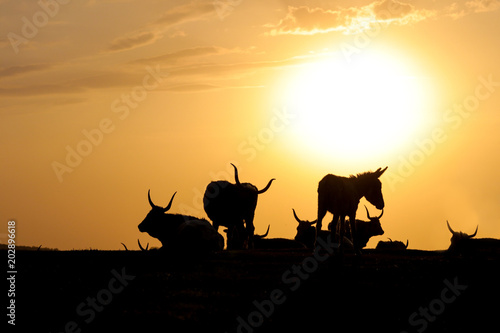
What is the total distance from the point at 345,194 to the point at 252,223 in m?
6.85

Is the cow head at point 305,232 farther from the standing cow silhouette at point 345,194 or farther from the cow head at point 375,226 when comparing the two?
the standing cow silhouette at point 345,194

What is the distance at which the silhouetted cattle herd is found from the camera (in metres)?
22.5

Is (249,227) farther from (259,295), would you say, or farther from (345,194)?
(259,295)

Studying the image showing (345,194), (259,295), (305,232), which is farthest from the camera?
(305,232)

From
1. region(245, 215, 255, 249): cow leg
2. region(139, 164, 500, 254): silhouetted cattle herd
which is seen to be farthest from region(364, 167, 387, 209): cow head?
region(245, 215, 255, 249): cow leg

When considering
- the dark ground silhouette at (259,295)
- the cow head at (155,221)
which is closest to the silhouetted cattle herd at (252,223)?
the cow head at (155,221)

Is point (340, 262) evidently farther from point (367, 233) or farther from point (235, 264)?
point (367, 233)

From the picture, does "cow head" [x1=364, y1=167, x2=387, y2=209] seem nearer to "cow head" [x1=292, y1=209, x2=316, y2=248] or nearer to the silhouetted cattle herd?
the silhouetted cattle herd

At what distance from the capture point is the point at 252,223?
2920 cm

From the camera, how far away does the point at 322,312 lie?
13.5 meters

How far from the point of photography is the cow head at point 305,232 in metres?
Answer: 37.4

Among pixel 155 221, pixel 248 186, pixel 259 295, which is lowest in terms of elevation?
pixel 259 295

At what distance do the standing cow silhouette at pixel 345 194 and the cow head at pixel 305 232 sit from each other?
1324 cm

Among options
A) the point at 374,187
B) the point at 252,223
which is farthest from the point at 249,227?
the point at 374,187
